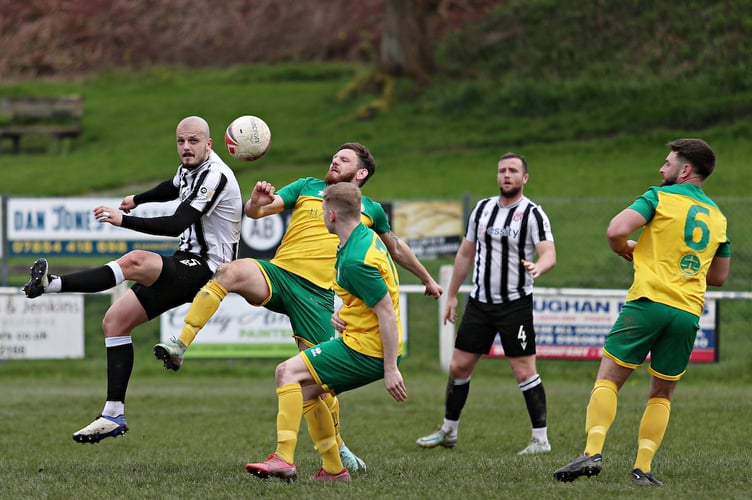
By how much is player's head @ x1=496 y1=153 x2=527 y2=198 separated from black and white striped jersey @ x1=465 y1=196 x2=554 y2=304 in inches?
5.1

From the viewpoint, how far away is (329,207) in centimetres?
635

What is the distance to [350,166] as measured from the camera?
24.0ft

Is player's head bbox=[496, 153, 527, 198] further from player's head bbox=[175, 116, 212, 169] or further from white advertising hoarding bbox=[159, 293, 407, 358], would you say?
white advertising hoarding bbox=[159, 293, 407, 358]

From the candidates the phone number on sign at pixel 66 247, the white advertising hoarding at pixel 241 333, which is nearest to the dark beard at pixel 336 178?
the white advertising hoarding at pixel 241 333

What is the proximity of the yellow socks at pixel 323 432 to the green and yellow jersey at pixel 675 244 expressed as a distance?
2.04 m

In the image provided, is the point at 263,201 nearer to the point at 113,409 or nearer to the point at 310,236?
the point at 310,236

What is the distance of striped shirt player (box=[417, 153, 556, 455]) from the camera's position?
880 cm

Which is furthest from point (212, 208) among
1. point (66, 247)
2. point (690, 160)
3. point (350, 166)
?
point (66, 247)

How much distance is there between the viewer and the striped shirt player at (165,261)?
7109 mm

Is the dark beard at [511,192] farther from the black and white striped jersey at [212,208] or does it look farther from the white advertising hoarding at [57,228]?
the white advertising hoarding at [57,228]

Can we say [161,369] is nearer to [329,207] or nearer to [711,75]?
[329,207]

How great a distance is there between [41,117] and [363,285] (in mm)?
24398

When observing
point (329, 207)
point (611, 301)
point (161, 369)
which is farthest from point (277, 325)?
point (329, 207)

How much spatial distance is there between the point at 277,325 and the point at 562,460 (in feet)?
25.7
